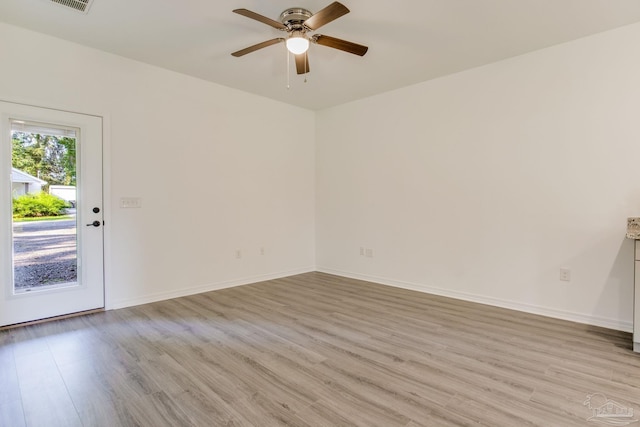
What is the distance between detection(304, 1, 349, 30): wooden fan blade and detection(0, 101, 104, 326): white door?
254cm

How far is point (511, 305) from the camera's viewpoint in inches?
138

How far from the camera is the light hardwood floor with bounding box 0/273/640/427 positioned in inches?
69.8

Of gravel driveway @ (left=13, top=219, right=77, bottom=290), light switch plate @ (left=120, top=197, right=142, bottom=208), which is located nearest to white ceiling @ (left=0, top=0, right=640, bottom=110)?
light switch plate @ (left=120, top=197, right=142, bottom=208)

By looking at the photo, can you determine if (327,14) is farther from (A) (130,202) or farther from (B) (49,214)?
(B) (49,214)

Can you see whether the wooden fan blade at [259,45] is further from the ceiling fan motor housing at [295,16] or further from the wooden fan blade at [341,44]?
the wooden fan blade at [341,44]

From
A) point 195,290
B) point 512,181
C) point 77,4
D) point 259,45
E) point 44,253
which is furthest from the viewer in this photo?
point 195,290

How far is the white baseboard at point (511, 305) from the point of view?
9.68ft

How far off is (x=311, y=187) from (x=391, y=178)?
5.01 feet

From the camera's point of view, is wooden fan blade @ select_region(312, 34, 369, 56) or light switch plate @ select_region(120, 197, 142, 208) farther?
light switch plate @ select_region(120, 197, 142, 208)

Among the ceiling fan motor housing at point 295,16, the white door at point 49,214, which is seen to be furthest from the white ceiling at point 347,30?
the white door at point 49,214

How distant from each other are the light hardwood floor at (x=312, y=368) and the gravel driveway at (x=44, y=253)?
45cm

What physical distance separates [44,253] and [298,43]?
3129mm

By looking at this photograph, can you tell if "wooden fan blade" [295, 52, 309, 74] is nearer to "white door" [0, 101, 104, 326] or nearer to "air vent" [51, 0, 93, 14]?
"air vent" [51, 0, 93, 14]

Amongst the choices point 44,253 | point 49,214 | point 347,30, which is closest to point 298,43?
point 347,30
